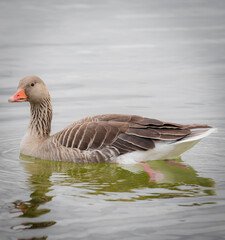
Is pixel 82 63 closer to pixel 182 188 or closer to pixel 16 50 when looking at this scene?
pixel 16 50

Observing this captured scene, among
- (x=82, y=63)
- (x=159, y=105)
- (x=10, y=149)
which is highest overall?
(x=82, y=63)

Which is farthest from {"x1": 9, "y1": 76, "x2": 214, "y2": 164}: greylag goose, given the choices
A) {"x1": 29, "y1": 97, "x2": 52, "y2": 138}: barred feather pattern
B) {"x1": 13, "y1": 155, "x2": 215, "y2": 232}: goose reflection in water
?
{"x1": 29, "y1": 97, "x2": 52, "y2": 138}: barred feather pattern

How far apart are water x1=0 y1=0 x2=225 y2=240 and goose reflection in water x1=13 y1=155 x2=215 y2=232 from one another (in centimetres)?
2

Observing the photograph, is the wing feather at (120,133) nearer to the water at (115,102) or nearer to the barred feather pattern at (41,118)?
the water at (115,102)

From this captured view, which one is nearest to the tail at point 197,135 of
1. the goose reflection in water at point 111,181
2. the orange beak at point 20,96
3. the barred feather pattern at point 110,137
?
the barred feather pattern at point 110,137

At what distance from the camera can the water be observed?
23.4ft

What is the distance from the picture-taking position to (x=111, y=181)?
9008mm

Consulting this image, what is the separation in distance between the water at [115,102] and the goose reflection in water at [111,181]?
18mm

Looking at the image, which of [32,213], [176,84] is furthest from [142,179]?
[176,84]

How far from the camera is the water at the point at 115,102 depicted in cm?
713

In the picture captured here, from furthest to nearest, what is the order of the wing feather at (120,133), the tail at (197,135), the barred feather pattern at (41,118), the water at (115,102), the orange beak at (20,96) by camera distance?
the barred feather pattern at (41,118) < the orange beak at (20,96) < the wing feather at (120,133) < the tail at (197,135) < the water at (115,102)

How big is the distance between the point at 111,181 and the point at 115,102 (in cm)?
621

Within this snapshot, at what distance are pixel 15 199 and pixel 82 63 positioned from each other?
1263cm

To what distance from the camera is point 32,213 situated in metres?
7.44
